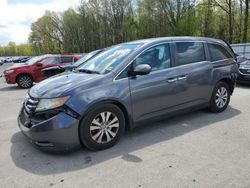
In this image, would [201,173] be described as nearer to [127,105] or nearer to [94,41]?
[127,105]

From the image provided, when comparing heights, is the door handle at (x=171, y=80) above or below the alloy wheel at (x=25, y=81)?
above

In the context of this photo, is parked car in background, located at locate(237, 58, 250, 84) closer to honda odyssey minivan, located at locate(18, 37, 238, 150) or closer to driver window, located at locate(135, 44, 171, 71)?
honda odyssey minivan, located at locate(18, 37, 238, 150)

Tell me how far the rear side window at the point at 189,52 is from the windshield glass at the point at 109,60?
0.89m

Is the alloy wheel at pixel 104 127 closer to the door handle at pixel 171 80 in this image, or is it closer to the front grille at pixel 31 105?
the front grille at pixel 31 105

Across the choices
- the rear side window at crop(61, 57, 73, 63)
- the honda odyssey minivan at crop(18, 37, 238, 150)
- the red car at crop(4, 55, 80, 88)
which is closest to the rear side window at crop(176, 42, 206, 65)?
the honda odyssey minivan at crop(18, 37, 238, 150)

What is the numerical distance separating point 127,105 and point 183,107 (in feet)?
4.53

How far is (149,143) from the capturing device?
4191 mm

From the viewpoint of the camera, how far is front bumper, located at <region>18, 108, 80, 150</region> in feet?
11.7

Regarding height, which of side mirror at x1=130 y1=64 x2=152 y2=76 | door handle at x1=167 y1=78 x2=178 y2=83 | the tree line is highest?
the tree line

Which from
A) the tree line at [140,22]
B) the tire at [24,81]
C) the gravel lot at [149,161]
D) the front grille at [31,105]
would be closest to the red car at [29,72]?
the tire at [24,81]

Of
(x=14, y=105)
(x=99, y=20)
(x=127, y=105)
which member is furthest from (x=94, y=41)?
(x=127, y=105)

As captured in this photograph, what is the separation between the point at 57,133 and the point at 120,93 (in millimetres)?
1112

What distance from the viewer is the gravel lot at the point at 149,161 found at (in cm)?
309

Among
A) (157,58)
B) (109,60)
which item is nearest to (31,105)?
(109,60)
